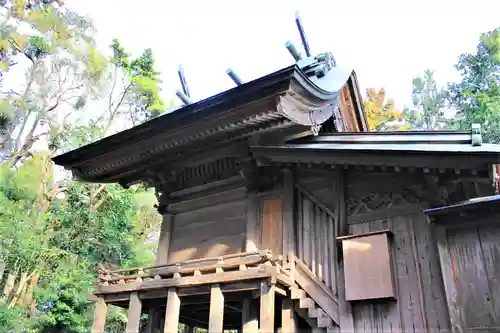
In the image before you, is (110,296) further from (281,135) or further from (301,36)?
(301,36)

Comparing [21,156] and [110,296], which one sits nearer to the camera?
[110,296]

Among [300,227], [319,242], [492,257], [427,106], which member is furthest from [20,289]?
[427,106]

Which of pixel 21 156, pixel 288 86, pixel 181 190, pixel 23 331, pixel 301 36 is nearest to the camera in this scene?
pixel 288 86

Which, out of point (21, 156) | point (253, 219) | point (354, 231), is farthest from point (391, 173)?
point (21, 156)

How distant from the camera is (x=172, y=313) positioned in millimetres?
7082

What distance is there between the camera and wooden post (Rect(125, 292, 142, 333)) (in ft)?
24.1

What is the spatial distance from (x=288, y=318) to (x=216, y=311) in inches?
50.0

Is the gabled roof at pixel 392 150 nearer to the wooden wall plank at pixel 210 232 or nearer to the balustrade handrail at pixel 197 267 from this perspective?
the wooden wall plank at pixel 210 232

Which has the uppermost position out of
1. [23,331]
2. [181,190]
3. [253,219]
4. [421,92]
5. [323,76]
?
[421,92]

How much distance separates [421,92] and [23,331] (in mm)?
28799

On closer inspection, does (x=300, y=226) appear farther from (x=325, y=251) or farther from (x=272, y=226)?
(x=325, y=251)

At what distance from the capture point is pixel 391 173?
274 inches

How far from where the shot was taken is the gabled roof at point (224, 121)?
692 cm

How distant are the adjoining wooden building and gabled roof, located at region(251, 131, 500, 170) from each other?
0.07 feet
